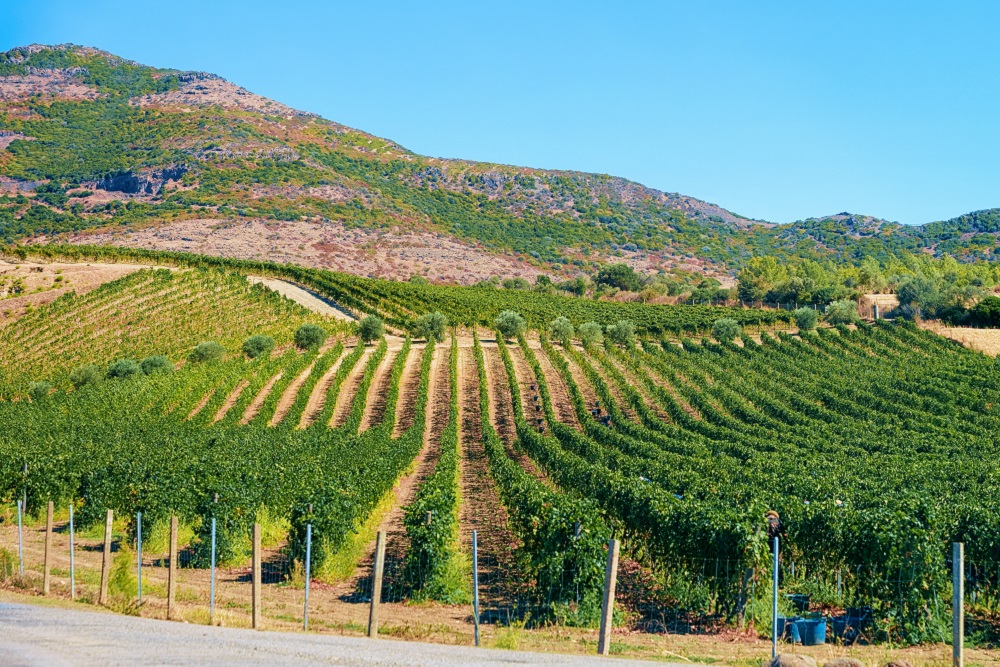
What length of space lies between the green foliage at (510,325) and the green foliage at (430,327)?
4800 millimetres

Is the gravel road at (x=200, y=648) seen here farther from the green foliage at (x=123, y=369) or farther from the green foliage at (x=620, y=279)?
the green foliage at (x=620, y=279)

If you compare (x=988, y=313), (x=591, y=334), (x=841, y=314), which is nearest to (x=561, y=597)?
(x=591, y=334)

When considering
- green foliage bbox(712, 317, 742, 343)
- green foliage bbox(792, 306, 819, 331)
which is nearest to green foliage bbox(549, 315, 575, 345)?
green foliage bbox(712, 317, 742, 343)

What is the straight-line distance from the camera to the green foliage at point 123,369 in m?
58.7

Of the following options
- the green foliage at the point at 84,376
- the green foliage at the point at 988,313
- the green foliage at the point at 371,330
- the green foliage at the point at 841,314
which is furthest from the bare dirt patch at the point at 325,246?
the green foliage at the point at 988,313

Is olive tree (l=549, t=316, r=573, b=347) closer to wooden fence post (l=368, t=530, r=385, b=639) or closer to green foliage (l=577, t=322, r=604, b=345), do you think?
green foliage (l=577, t=322, r=604, b=345)

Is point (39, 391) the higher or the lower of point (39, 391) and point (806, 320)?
the lower

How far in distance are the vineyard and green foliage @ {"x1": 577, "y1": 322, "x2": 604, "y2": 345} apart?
922 millimetres

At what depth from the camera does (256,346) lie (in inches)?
2544

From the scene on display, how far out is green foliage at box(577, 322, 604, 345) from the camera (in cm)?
7169

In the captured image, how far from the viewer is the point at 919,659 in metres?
12.6

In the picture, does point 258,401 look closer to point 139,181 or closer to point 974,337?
point 974,337

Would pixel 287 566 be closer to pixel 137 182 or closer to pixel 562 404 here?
pixel 562 404

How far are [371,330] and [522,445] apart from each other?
29.0m
